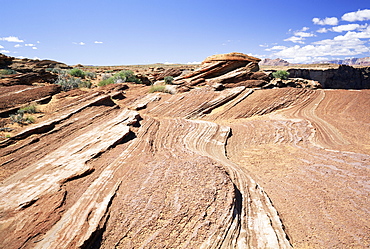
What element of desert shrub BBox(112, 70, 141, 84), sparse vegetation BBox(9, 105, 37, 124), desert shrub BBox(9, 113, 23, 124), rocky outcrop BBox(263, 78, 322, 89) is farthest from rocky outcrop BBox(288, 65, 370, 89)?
desert shrub BBox(9, 113, 23, 124)

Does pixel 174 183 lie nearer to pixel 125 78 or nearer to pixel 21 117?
pixel 21 117

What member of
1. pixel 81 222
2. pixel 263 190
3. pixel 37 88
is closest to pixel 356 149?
pixel 263 190

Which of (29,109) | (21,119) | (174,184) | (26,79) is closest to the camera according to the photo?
(174,184)

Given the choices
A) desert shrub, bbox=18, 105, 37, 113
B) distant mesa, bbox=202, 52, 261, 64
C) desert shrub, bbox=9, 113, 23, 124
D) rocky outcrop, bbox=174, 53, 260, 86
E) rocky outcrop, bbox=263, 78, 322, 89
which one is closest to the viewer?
desert shrub, bbox=9, 113, 23, 124

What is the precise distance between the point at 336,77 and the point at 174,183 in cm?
7252

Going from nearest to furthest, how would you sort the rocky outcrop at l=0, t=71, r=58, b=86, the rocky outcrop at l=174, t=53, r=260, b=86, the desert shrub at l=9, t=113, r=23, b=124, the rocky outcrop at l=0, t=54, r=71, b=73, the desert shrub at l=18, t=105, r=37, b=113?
the desert shrub at l=9, t=113, r=23, b=124 → the desert shrub at l=18, t=105, r=37, b=113 → the rocky outcrop at l=0, t=71, r=58, b=86 → the rocky outcrop at l=174, t=53, r=260, b=86 → the rocky outcrop at l=0, t=54, r=71, b=73

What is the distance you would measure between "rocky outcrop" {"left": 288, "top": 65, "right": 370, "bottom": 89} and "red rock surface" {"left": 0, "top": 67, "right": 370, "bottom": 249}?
5760 cm

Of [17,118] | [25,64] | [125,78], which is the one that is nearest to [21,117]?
[17,118]

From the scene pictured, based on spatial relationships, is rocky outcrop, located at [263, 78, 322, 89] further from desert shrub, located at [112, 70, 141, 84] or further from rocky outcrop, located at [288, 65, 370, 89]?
rocky outcrop, located at [288, 65, 370, 89]

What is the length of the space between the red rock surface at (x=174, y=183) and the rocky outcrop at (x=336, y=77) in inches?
2268

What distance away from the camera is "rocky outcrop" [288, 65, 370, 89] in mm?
60750

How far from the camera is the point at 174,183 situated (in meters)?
5.17

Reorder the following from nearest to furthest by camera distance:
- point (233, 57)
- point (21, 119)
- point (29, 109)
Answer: point (21, 119) → point (29, 109) → point (233, 57)

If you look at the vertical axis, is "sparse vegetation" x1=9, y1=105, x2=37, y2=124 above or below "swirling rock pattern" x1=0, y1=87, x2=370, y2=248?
above
